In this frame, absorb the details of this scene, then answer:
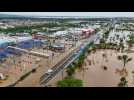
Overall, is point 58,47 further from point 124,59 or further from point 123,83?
point 124,59

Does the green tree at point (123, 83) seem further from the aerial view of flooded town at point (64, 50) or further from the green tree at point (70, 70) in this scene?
the green tree at point (70, 70)

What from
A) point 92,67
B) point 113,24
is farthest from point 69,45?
point 92,67

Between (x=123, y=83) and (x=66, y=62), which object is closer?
(x=123, y=83)

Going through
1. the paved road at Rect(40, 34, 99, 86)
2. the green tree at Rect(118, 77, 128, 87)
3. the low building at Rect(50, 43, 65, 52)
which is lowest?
the green tree at Rect(118, 77, 128, 87)

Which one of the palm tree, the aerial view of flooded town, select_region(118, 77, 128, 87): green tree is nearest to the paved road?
the aerial view of flooded town

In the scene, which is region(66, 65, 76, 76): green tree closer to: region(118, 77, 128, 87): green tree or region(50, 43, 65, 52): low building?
region(50, 43, 65, 52): low building

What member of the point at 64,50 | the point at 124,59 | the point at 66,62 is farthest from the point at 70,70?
the point at 124,59

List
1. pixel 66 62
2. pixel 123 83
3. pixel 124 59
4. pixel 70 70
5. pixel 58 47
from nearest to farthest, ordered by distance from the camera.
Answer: pixel 58 47
pixel 123 83
pixel 66 62
pixel 70 70
pixel 124 59
